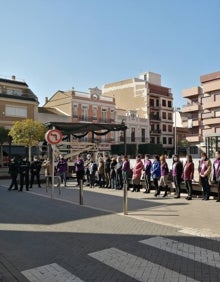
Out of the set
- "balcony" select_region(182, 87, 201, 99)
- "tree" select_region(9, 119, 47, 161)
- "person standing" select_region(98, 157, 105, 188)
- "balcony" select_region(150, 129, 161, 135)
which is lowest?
"person standing" select_region(98, 157, 105, 188)

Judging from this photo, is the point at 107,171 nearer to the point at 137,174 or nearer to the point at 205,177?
the point at 137,174

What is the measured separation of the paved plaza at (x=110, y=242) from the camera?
5809mm

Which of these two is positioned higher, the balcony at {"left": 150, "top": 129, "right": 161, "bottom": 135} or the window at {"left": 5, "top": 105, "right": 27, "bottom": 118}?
the window at {"left": 5, "top": 105, "right": 27, "bottom": 118}

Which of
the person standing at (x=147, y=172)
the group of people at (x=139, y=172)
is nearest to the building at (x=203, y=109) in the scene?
the group of people at (x=139, y=172)

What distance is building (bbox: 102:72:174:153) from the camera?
75688 mm

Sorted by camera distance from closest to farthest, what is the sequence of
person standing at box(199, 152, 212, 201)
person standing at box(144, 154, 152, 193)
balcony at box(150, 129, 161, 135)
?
person standing at box(199, 152, 212, 201)
person standing at box(144, 154, 152, 193)
balcony at box(150, 129, 161, 135)

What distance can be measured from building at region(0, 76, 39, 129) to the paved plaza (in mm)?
38432

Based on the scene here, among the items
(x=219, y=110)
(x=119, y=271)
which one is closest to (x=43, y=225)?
(x=119, y=271)

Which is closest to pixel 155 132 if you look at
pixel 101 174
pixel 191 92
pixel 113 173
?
pixel 191 92

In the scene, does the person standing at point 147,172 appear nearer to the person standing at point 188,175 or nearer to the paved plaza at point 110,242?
the person standing at point 188,175

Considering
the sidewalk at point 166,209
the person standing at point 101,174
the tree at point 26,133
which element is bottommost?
the sidewalk at point 166,209

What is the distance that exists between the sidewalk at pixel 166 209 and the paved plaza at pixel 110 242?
0.07ft

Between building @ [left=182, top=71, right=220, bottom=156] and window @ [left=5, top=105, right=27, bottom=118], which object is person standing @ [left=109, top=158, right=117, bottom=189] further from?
window @ [left=5, top=105, right=27, bottom=118]

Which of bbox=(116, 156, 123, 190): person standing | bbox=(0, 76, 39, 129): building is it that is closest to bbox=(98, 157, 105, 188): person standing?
bbox=(116, 156, 123, 190): person standing
